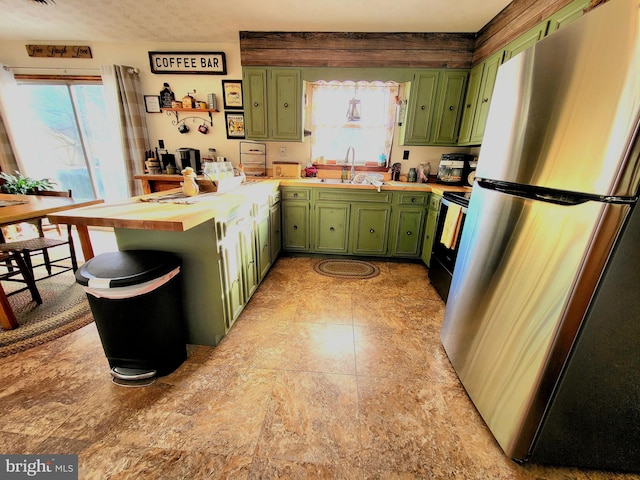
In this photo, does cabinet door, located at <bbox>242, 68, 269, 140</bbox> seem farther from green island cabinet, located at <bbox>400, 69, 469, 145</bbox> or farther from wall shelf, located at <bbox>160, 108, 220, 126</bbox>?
green island cabinet, located at <bbox>400, 69, 469, 145</bbox>

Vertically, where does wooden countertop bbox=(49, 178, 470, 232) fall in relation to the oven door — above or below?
above

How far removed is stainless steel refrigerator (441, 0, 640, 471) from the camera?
81 cm

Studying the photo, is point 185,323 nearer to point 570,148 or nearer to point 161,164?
point 570,148

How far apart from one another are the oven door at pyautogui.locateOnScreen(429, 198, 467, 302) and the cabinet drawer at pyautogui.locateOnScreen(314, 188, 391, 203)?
67 centimetres

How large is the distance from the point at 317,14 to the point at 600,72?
2.48 metres

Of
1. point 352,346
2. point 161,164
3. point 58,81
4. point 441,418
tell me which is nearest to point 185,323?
point 352,346

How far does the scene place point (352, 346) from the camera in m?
1.80

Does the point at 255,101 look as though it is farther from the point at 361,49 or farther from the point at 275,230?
the point at 275,230

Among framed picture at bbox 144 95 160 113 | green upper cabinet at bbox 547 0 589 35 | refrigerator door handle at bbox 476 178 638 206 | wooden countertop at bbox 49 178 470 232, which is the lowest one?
wooden countertop at bbox 49 178 470 232

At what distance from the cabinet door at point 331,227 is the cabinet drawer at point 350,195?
0.07m

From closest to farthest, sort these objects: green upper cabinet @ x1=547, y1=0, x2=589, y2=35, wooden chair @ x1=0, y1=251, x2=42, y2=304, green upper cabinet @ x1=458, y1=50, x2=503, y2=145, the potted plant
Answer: green upper cabinet @ x1=547, y1=0, x2=589, y2=35, wooden chair @ x1=0, y1=251, x2=42, y2=304, green upper cabinet @ x1=458, y1=50, x2=503, y2=145, the potted plant

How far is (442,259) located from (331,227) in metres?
1.27

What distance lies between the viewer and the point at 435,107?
2.94 metres

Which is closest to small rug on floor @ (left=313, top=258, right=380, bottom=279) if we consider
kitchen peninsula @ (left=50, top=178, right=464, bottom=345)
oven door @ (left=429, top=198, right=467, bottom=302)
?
oven door @ (left=429, top=198, right=467, bottom=302)
